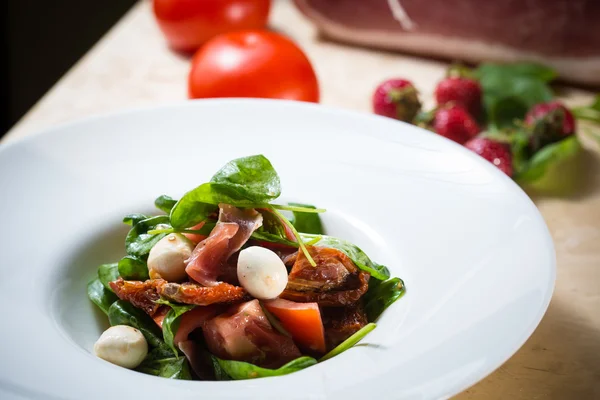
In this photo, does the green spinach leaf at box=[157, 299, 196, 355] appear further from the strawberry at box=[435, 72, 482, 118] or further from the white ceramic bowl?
the strawberry at box=[435, 72, 482, 118]

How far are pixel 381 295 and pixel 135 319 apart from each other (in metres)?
0.43

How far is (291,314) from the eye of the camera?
1185mm

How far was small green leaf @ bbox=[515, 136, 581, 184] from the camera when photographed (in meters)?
1.93

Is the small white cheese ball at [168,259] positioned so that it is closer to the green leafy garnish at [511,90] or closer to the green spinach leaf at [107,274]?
the green spinach leaf at [107,274]

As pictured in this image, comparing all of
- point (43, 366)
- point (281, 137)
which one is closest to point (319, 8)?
point (281, 137)

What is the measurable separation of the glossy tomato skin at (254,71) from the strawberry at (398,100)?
225 mm

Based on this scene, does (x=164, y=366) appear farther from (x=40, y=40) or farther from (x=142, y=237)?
(x=40, y=40)

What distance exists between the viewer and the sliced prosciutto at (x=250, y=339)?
115cm

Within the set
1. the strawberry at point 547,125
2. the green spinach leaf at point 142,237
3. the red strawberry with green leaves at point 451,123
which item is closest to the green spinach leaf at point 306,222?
the green spinach leaf at point 142,237

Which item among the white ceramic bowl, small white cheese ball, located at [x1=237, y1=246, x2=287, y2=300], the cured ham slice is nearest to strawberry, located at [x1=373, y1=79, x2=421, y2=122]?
the white ceramic bowl

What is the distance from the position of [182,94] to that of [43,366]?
1670 millimetres

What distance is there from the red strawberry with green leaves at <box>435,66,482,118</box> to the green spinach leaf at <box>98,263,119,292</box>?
1311mm

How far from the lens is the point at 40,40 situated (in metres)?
3.84

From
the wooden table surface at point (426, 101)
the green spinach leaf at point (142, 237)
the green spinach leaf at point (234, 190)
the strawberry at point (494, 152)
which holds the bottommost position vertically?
the wooden table surface at point (426, 101)
